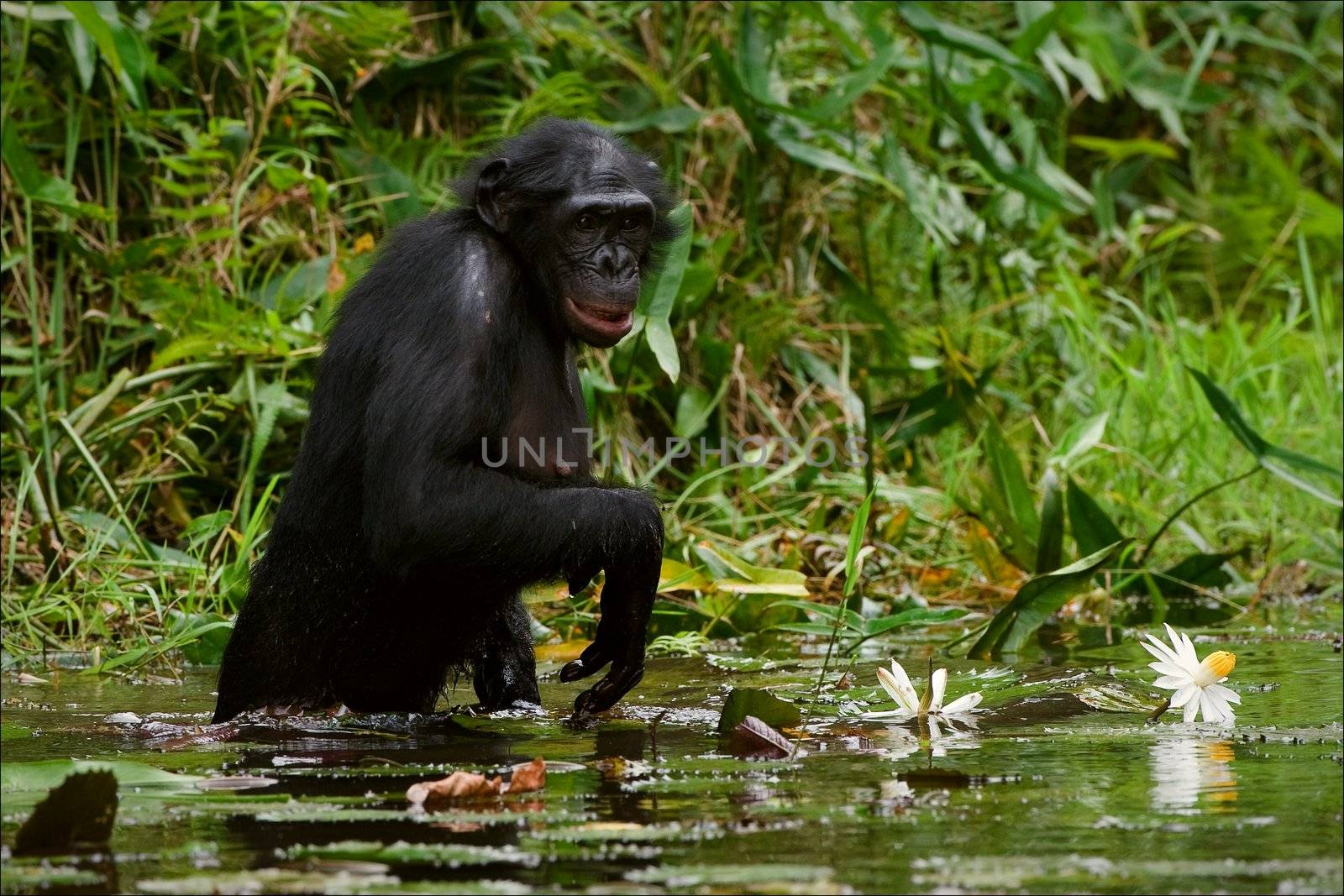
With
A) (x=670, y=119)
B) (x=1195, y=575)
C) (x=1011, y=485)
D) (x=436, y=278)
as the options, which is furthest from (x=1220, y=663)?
(x=670, y=119)

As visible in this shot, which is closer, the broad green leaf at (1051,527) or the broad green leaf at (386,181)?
the broad green leaf at (1051,527)

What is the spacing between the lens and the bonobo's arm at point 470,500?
3730 millimetres

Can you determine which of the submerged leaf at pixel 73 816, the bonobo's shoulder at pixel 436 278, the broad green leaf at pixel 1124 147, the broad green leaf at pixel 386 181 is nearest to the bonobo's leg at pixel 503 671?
the bonobo's shoulder at pixel 436 278

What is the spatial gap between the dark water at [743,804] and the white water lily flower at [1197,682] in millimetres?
52

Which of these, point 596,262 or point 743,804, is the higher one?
point 596,262

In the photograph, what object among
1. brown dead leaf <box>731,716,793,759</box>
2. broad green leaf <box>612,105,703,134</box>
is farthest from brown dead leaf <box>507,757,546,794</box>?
broad green leaf <box>612,105,703,134</box>

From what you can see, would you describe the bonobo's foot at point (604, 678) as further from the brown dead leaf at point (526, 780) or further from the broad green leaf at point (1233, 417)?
the broad green leaf at point (1233, 417)

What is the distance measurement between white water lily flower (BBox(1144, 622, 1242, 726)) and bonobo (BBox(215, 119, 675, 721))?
1144 mm

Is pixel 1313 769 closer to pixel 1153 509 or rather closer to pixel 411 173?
pixel 1153 509

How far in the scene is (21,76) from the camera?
6285 mm

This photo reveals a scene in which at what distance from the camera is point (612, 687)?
3889mm

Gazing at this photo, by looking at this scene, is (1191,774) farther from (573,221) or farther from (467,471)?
(573,221)

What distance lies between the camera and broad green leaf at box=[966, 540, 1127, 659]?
14.9 feet

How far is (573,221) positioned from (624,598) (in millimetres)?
940
